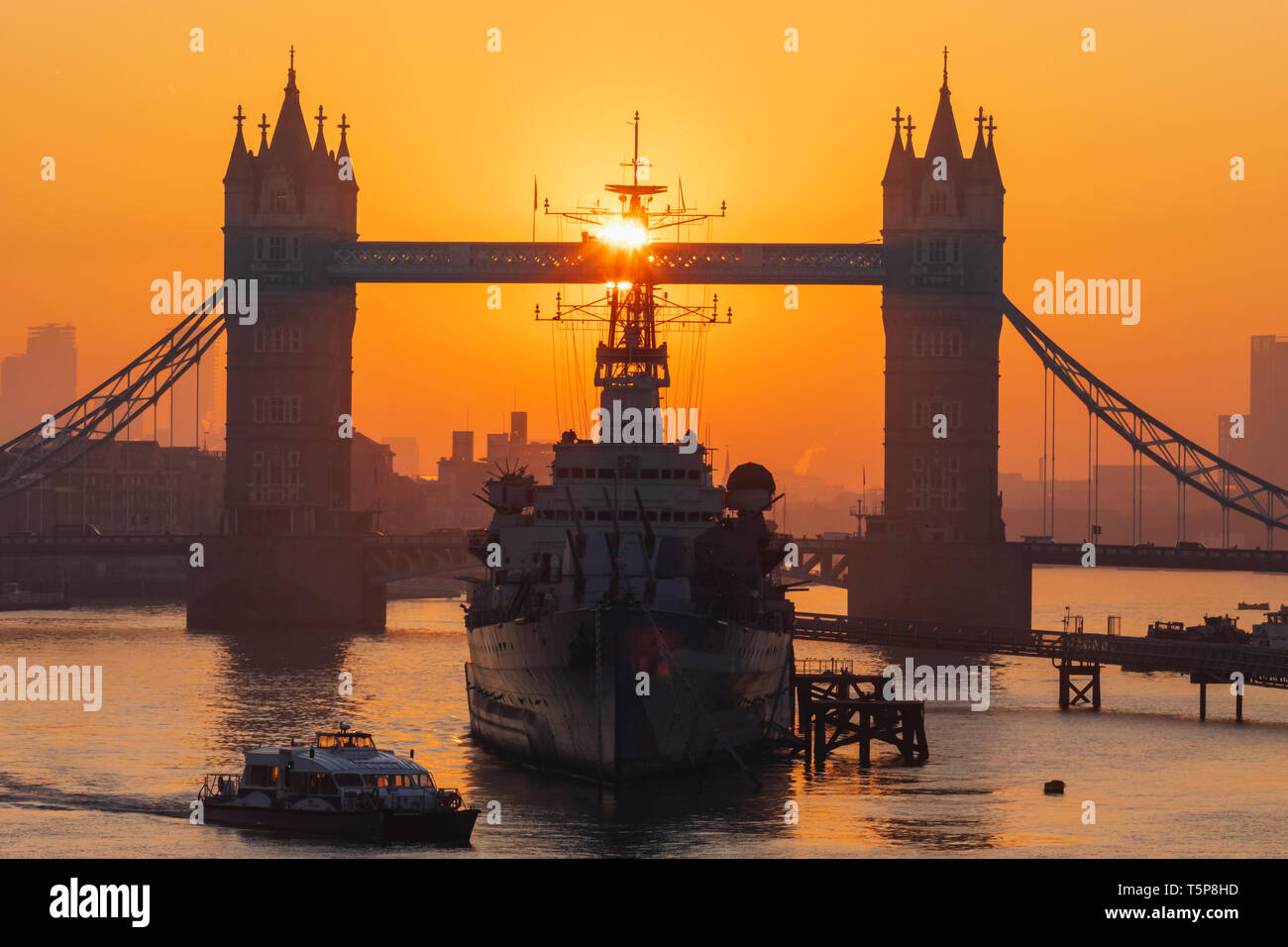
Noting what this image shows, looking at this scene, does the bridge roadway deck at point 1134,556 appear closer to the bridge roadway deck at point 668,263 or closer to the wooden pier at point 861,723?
the bridge roadway deck at point 668,263

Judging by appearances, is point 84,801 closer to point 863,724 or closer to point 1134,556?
point 863,724

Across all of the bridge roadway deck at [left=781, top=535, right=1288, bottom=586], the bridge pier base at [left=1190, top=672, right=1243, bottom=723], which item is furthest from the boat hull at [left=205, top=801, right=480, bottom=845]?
the bridge roadway deck at [left=781, top=535, right=1288, bottom=586]

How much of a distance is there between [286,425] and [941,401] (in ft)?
132

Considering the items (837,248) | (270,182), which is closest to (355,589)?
(270,182)

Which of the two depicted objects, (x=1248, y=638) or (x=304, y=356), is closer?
(x=1248, y=638)

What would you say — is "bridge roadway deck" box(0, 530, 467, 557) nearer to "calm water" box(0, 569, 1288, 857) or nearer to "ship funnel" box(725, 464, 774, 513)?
"calm water" box(0, 569, 1288, 857)

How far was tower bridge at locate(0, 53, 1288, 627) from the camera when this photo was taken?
149000mm

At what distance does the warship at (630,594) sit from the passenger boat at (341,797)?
21.6 feet

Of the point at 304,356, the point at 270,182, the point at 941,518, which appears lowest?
the point at 941,518

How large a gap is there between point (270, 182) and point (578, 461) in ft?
276

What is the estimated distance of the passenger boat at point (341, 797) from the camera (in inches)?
2295
